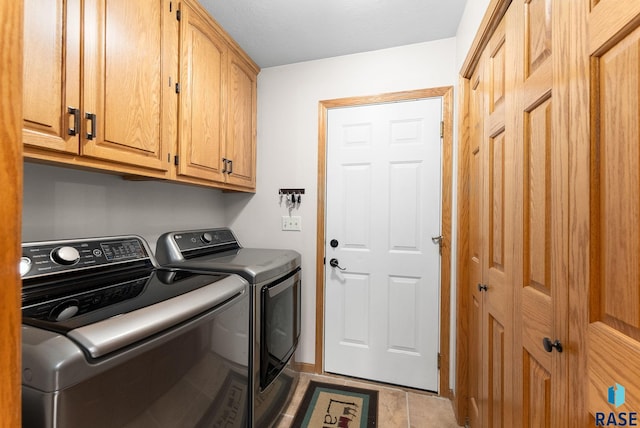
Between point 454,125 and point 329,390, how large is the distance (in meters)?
2.05

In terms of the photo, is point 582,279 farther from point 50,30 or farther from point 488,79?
point 50,30

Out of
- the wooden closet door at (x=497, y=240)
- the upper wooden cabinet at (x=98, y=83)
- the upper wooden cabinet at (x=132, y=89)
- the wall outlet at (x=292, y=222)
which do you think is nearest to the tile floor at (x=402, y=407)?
the wooden closet door at (x=497, y=240)

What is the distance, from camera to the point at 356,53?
2.04 meters

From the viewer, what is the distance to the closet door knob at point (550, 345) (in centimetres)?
70

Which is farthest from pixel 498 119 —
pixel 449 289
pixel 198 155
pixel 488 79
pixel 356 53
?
pixel 198 155

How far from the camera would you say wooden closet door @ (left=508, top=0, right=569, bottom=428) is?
2.29 feet

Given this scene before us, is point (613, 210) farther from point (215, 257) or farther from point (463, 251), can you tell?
point (215, 257)

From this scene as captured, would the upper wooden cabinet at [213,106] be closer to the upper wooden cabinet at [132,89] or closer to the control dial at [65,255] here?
the upper wooden cabinet at [132,89]

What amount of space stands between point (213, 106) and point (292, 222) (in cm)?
99

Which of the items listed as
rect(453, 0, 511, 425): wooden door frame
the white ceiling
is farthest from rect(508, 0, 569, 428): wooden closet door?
the white ceiling

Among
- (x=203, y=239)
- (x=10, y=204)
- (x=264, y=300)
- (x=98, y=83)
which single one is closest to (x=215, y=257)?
(x=203, y=239)

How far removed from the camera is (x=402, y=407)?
5.75ft

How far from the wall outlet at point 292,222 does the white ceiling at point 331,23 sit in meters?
1.26

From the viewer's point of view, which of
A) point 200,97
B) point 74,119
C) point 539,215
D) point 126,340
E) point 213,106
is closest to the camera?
point 126,340
